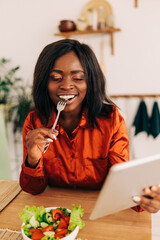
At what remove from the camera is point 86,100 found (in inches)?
49.8

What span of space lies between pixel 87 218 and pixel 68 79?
62 centimetres

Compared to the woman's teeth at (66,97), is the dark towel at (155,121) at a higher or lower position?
lower

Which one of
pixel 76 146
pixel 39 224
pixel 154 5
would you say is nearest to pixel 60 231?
pixel 39 224

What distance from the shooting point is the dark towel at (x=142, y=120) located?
2641mm

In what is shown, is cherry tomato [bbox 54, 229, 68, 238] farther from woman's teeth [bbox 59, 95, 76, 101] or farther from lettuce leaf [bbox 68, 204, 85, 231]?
woman's teeth [bbox 59, 95, 76, 101]

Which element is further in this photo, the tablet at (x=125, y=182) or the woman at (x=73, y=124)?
the woman at (x=73, y=124)

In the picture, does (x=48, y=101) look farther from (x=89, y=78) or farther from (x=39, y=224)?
(x=39, y=224)

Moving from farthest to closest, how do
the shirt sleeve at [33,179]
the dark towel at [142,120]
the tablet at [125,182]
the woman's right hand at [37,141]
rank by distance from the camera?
the dark towel at [142,120]
the shirt sleeve at [33,179]
the woman's right hand at [37,141]
the tablet at [125,182]

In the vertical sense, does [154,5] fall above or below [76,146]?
above

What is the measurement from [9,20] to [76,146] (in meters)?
2.27

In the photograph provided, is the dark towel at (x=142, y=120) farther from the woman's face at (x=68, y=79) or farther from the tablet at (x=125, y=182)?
the tablet at (x=125, y=182)

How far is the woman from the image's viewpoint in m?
1.12

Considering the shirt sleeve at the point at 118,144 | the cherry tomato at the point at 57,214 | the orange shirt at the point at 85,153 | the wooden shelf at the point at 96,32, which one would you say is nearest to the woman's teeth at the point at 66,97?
the orange shirt at the point at 85,153

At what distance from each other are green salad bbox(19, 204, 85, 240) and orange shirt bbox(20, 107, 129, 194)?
41 cm
